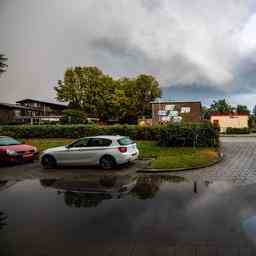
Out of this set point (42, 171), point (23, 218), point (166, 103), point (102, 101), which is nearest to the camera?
point (23, 218)

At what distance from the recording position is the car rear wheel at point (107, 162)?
42.4ft

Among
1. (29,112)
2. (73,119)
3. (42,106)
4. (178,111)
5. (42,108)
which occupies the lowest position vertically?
(73,119)

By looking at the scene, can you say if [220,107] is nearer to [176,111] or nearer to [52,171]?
[176,111]

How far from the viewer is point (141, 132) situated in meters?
23.3

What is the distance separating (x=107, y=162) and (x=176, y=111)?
30.3 m

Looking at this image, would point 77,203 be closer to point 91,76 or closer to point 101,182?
point 101,182

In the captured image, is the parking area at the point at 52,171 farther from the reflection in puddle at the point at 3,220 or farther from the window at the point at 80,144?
the reflection in puddle at the point at 3,220

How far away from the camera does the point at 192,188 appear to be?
9.07 metres

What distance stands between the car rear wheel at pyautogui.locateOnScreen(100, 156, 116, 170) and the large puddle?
2736 mm

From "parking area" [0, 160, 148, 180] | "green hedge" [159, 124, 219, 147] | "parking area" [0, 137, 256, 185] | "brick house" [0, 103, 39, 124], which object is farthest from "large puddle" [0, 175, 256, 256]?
"brick house" [0, 103, 39, 124]

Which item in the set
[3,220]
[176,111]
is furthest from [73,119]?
[3,220]

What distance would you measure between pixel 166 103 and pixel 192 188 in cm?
3371

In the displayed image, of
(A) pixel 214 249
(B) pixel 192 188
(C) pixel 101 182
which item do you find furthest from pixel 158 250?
(C) pixel 101 182

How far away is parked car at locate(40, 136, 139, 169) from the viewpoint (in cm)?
1288
